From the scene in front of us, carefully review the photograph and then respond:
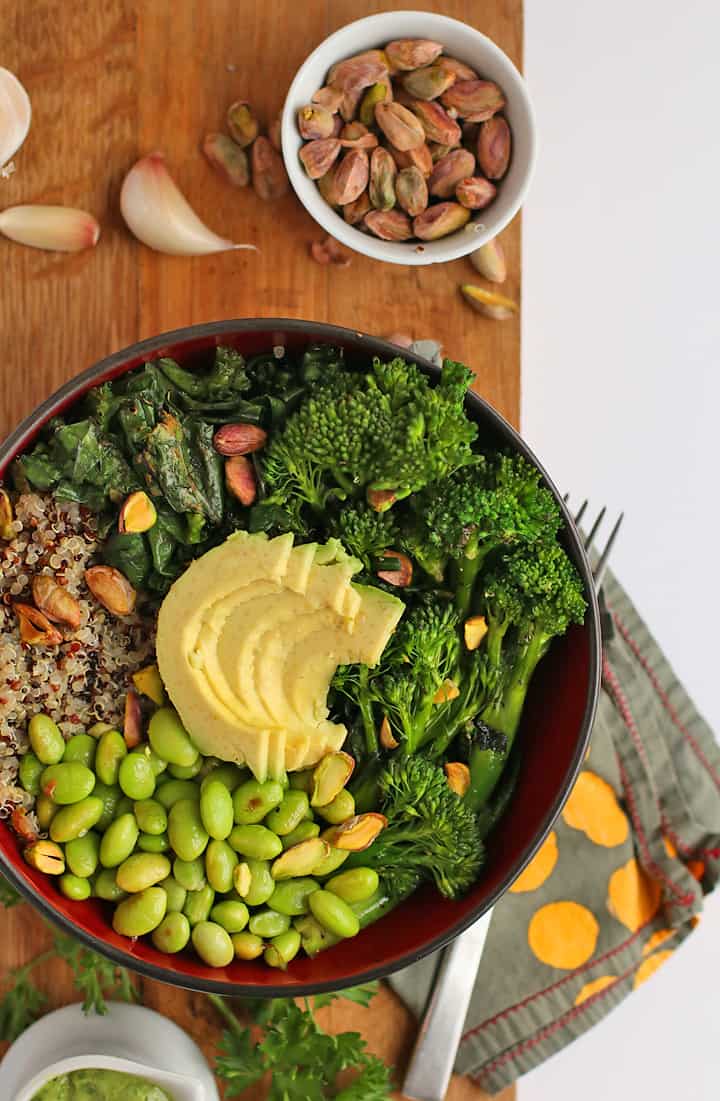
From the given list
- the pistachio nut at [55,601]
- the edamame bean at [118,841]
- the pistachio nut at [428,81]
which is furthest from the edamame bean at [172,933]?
the pistachio nut at [428,81]

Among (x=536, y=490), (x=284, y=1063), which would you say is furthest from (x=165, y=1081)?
(x=536, y=490)

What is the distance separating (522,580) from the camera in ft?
5.62

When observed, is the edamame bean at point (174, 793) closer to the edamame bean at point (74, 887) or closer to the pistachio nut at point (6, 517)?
the edamame bean at point (74, 887)

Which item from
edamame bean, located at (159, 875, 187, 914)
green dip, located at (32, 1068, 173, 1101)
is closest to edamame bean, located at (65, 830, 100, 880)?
edamame bean, located at (159, 875, 187, 914)

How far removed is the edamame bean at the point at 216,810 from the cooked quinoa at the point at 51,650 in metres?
0.20

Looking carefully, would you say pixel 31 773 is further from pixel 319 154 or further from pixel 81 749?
pixel 319 154

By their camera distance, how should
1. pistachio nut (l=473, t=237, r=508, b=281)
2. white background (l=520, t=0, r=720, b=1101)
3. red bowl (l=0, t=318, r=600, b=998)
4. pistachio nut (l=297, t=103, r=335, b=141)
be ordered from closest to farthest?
red bowl (l=0, t=318, r=600, b=998)
pistachio nut (l=297, t=103, r=335, b=141)
pistachio nut (l=473, t=237, r=508, b=281)
white background (l=520, t=0, r=720, b=1101)

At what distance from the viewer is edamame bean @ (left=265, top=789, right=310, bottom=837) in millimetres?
1725

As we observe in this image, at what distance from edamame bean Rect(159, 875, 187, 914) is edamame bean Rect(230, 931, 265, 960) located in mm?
102

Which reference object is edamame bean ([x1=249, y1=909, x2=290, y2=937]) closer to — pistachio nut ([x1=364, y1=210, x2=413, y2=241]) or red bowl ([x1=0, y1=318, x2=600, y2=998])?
red bowl ([x1=0, y1=318, x2=600, y2=998])

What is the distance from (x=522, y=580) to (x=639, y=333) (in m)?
0.92

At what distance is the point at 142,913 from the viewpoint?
1677mm

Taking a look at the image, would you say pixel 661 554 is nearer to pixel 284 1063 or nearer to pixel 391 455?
pixel 391 455

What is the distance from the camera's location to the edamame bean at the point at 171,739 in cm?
171
